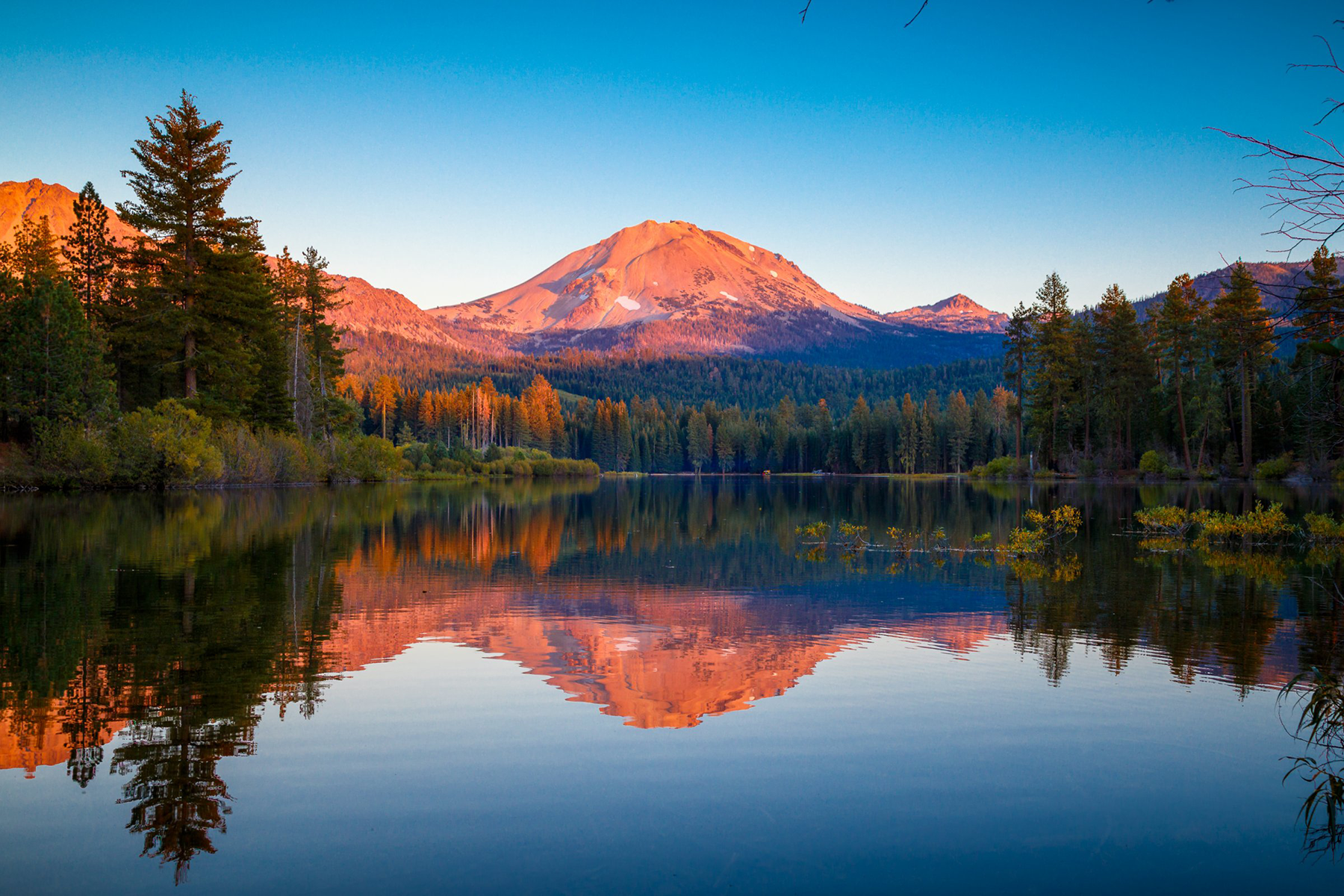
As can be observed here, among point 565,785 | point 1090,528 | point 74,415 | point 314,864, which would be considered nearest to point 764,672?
point 565,785

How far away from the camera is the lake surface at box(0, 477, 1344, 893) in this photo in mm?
5070

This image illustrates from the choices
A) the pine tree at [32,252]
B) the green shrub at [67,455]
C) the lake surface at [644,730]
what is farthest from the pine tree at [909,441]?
the lake surface at [644,730]

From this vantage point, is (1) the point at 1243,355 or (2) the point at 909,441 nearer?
(1) the point at 1243,355

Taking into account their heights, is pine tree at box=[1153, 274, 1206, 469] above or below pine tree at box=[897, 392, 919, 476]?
above

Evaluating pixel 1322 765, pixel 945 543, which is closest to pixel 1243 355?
pixel 945 543

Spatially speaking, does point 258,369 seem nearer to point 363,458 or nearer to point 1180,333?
point 363,458

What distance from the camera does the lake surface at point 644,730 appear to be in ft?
16.6

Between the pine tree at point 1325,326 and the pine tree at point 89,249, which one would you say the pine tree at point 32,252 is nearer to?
the pine tree at point 89,249

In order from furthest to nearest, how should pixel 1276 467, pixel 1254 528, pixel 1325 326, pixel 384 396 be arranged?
pixel 384 396, pixel 1276 467, pixel 1254 528, pixel 1325 326

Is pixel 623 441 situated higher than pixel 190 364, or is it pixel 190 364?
pixel 190 364

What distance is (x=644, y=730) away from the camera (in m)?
7.58

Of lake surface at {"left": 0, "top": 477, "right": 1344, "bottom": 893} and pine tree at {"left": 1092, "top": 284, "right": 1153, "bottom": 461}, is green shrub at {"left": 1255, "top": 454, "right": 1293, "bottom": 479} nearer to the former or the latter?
pine tree at {"left": 1092, "top": 284, "right": 1153, "bottom": 461}

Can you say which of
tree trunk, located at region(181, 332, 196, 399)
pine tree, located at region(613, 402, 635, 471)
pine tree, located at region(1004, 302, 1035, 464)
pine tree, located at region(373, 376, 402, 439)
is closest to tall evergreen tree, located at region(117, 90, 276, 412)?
tree trunk, located at region(181, 332, 196, 399)

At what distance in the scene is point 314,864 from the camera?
4938 millimetres
